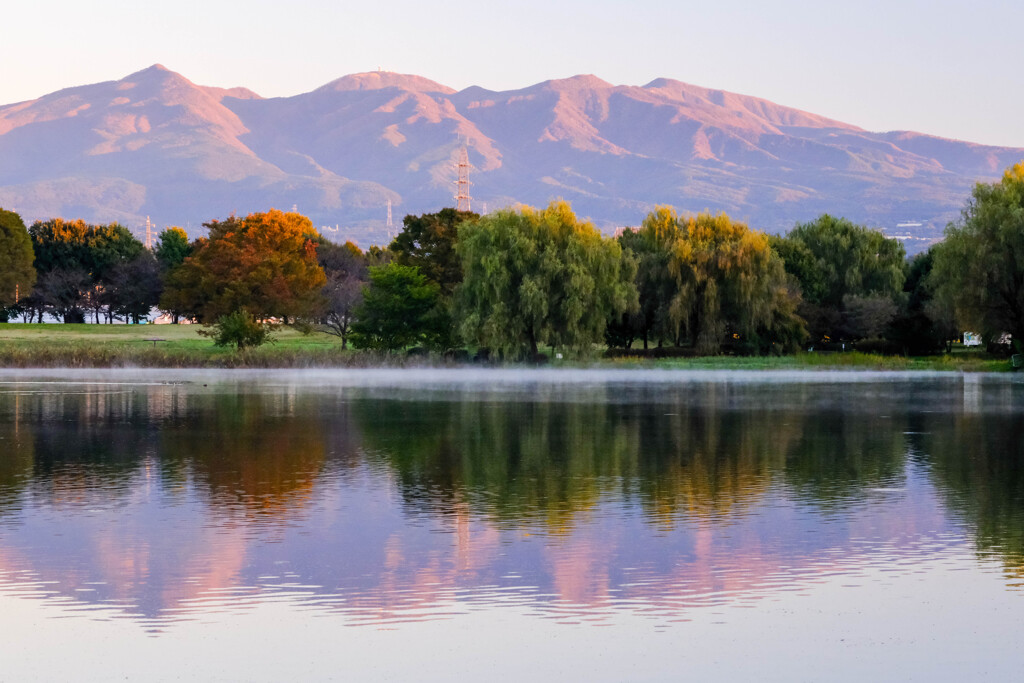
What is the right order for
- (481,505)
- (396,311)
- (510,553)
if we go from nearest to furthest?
(510,553)
(481,505)
(396,311)

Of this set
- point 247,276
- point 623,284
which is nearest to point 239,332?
point 247,276

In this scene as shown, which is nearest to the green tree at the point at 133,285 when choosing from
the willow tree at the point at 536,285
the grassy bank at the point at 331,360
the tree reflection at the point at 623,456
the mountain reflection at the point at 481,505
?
the grassy bank at the point at 331,360

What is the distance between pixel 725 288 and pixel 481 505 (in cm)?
5801

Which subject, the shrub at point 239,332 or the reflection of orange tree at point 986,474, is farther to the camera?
the shrub at point 239,332

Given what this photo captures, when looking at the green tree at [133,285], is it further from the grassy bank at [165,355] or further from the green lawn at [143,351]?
the grassy bank at [165,355]

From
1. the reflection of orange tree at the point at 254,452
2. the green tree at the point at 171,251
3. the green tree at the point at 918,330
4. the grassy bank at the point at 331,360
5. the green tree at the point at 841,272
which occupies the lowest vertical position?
the reflection of orange tree at the point at 254,452

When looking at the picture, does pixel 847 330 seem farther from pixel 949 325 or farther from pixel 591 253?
pixel 591 253

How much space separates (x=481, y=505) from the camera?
18.2 m

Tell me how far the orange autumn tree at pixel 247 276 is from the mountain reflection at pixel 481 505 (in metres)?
58.4

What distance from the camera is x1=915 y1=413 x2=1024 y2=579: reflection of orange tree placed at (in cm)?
1562

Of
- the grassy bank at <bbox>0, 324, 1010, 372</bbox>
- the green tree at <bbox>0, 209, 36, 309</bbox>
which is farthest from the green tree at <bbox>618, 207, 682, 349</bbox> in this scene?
the green tree at <bbox>0, 209, 36, 309</bbox>

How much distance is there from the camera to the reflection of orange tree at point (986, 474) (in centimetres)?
1562

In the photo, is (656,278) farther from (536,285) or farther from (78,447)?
(78,447)

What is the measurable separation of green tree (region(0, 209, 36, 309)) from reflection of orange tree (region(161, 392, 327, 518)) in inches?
2658
